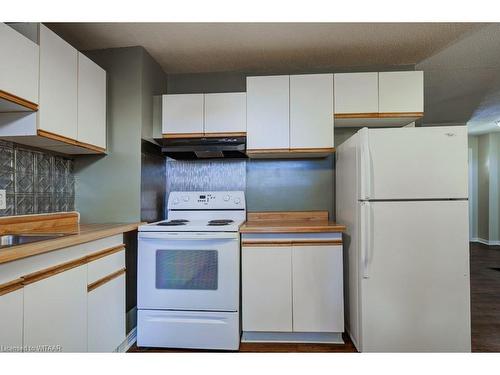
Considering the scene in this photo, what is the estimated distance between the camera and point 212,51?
7.68 feet

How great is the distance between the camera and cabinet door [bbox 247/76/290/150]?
2.32 meters

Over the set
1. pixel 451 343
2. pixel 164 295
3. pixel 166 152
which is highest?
pixel 166 152

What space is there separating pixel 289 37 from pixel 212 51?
0.62 m

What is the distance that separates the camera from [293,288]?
6.63ft

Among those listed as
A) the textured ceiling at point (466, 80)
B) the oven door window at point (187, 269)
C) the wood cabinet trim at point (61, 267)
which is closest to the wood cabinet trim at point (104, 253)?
the wood cabinet trim at point (61, 267)

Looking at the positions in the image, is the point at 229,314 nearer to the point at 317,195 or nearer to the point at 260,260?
the point at 260,260

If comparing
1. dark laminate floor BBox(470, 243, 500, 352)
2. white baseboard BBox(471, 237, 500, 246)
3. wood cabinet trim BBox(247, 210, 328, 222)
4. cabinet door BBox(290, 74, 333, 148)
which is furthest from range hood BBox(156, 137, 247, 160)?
white baseboard BBox(471, 237, 500, 246)

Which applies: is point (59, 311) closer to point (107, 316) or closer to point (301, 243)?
point (107, 316)

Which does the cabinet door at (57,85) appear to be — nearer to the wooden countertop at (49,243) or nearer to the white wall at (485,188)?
the wooden countertop at (49,243)

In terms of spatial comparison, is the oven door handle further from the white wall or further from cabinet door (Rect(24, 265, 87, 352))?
the white wall

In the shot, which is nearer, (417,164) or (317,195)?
(417,164)

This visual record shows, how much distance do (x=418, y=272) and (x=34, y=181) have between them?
2.52 metres

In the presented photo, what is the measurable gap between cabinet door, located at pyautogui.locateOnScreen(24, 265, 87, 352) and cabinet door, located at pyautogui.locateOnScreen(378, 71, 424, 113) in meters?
2.34

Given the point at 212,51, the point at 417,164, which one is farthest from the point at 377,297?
the point at 212,51
